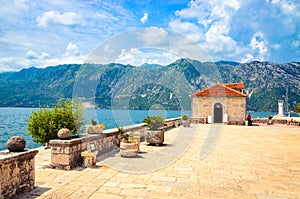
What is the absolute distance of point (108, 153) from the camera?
7.86m

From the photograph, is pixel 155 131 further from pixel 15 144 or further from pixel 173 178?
pixel 15 144

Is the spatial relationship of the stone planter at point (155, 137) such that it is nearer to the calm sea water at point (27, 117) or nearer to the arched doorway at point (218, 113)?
the calm sea water at point (27, 117)

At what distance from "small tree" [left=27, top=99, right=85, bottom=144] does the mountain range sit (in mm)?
1054

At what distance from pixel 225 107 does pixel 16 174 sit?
24095 millimetres

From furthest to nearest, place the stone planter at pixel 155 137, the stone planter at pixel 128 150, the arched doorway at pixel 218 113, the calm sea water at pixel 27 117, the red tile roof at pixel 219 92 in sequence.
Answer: the arched doorway at pixel 218 113
the red tile roof at pixel 219 92
the calm sea water at pixel 27 117
the stone planter at pixel 155 137
the stone planter at pixel 128 150

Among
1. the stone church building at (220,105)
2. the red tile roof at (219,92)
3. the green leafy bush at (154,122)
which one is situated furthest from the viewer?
the red tile roof at (219,92)

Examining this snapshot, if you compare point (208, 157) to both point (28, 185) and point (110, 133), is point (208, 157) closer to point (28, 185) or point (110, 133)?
point (110, 133)

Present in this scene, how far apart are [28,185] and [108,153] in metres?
3.90

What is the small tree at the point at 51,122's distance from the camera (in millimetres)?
7184

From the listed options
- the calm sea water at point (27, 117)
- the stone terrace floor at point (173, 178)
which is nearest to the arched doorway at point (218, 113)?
the calm sea water at point (27, 117)

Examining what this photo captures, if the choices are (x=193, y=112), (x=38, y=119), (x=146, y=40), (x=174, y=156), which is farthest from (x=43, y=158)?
(x=193, y=112)

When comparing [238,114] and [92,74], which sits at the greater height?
[92,74]

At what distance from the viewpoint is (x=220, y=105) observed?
2580 cm

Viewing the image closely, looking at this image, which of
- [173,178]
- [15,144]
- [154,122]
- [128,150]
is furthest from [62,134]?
[154,122]
